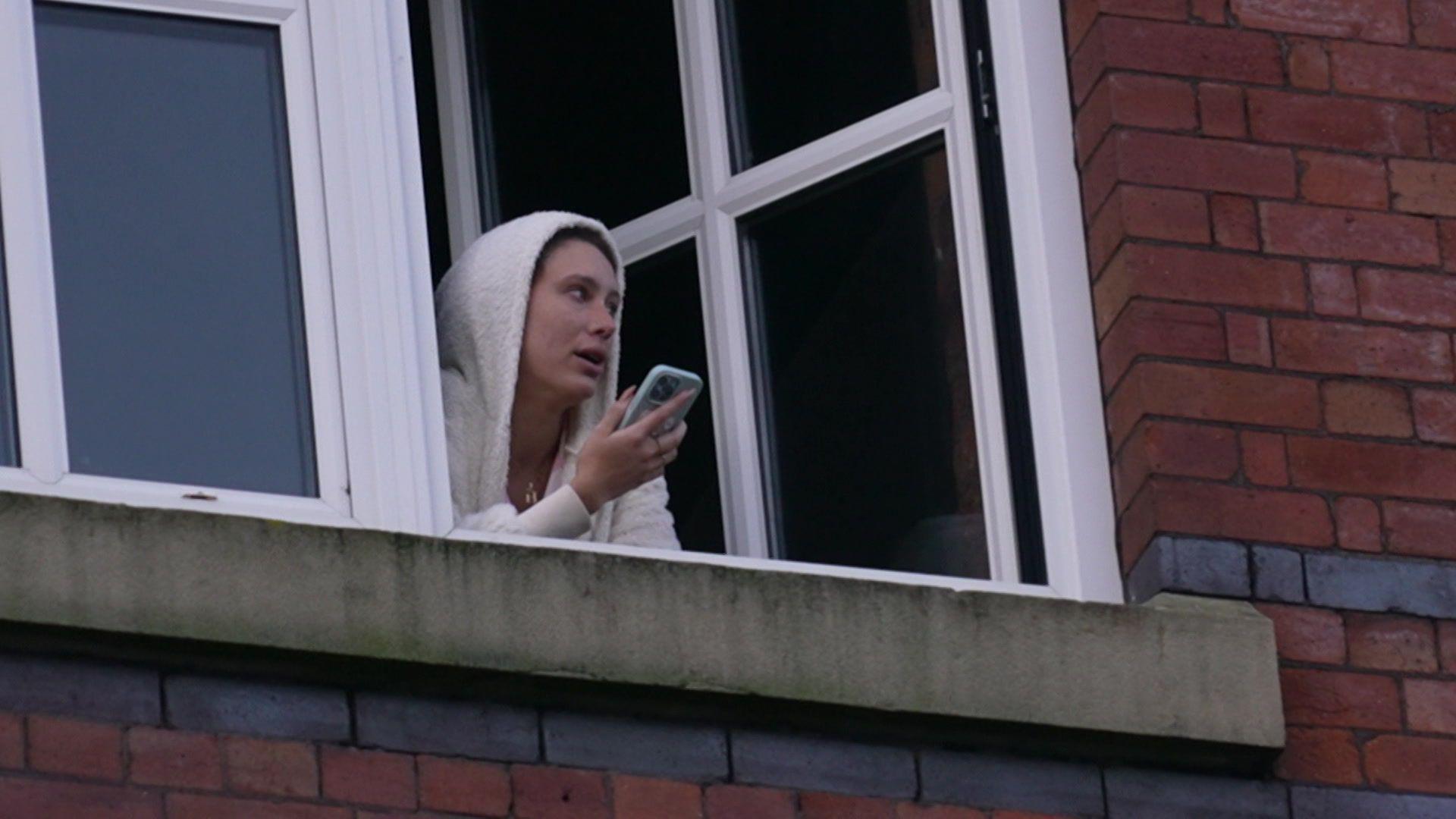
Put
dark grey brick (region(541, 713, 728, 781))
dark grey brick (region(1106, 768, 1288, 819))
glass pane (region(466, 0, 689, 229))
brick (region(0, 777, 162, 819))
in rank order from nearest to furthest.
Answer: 1. brick (region(0, 777, 162, 819))
2. dark grey brick (region(541, 713, 728, 781))
3. dark grey brick (region(1106, 768, 1288, 819))
4. glass pane (region(466, 0, 689, 229))

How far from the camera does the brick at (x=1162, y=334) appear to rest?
7.36 meters

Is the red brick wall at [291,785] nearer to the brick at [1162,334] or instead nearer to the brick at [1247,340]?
the brick at [1162,334]

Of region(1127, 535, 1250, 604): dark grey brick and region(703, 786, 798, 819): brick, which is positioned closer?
region(703, 786, 798, 819): brick

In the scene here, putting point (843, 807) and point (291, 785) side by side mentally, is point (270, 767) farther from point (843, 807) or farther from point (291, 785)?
point (843, 807)

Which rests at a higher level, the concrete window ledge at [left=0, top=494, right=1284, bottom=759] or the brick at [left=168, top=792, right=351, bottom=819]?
the concrete window ledge at [left=0, top=494, right=1284, bottom=759]

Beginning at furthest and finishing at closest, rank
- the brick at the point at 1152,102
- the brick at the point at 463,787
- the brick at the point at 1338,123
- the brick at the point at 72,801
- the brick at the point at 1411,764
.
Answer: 1. the brick at the point at 1338,123
2. the brick at the point at 1152,102
3. the brick at the point at 1411,764
4. the brick at the point at 463,787
5. the brick at the point at 72,801

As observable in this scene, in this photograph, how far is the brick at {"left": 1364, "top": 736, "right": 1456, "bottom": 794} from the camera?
23.5 ft

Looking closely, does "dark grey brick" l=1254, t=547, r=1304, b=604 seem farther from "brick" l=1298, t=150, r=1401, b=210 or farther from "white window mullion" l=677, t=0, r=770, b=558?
"white window mullion" l=677, t=0, r=770, b=558

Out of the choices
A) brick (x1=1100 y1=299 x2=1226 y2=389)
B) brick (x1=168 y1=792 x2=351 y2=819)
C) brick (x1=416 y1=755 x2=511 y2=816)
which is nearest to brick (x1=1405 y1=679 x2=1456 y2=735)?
brick (x1=1100 y1=299 x2=1226 y2=389)

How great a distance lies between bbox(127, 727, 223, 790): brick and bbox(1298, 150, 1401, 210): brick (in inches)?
87.3

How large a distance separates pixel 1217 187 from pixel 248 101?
5.47ft

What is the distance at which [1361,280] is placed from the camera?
7.54 m

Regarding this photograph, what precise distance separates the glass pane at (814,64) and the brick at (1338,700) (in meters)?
1.31

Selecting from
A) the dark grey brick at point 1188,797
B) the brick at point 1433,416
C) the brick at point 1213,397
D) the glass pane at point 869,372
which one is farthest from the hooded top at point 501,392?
the brick at point 1433,416
